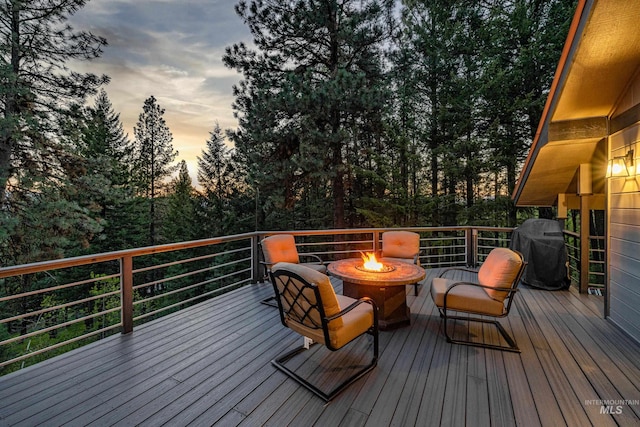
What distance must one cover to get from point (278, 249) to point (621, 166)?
4131mm

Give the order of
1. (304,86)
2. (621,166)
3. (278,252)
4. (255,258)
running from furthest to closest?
1. (304,86)
2. (255,258)
3. (278,252)
4. (621,166)

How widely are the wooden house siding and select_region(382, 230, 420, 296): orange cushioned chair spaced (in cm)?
222

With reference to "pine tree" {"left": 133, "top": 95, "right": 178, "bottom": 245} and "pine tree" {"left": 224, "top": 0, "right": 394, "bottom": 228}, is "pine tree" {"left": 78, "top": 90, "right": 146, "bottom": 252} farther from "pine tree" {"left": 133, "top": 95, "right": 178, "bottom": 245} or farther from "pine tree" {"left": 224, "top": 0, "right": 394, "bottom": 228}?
"pine tree" {"left": 224, "top": 0, "right": 394, "bottom": 228}

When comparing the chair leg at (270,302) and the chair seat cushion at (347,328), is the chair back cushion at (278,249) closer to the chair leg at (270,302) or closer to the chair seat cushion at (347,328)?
the chair leg at (270,302)

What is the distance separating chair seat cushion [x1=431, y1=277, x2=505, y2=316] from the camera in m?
2.69

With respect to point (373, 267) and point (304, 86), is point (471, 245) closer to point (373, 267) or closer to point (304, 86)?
point (373, 267)

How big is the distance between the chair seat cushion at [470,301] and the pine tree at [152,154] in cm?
1662

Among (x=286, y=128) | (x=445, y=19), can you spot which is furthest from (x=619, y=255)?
(x=445, y=19)

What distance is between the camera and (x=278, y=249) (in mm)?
4023

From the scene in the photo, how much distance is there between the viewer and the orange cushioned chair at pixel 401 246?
4480 millimetres

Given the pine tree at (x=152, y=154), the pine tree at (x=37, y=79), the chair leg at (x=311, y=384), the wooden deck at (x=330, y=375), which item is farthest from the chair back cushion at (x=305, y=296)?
the pine tree at (x=152, y=154)

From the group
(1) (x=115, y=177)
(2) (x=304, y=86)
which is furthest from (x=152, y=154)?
(2) (x=304, y=86)

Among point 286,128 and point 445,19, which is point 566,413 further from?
point 445,19

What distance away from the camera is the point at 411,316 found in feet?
11.3
